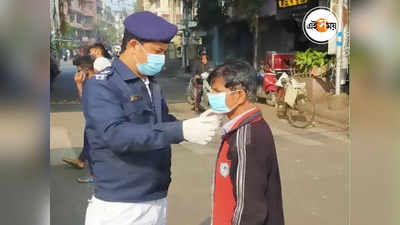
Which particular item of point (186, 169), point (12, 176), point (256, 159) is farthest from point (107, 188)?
point (186, 169)

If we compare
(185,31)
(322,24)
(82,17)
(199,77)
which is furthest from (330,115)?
(185,31)

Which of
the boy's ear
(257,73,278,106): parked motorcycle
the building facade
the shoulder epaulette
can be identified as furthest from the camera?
(257,73,278,106): parked motorcycle

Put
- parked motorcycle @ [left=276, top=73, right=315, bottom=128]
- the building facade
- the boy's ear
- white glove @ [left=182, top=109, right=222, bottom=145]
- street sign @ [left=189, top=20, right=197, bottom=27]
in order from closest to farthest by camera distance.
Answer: white glove @ [left=182, top=109, right=222, bottom=145] < the boy's ear < the building facade < parked motorcycle @ [left=276, top=73, right=315, bottom=128] < street sign @ [left=189, top=20, right=197, bottom=27]

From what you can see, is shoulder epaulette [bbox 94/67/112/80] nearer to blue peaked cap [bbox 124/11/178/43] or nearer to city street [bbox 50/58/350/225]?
blue peaked cap [bbox 124/11/178/43]

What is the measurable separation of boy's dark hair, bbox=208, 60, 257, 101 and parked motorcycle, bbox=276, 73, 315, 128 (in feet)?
Result: 18.9

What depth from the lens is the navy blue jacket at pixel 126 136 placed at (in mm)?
1650

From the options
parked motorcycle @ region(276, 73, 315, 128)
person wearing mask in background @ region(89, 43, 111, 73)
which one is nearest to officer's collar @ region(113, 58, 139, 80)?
person wearing mask in background @ region(89, 43, 111, 73)

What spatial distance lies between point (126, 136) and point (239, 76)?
20.6 inches

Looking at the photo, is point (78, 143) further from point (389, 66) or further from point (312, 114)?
point (389, 66)

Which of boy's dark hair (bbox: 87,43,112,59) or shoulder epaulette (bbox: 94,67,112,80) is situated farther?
A: boy's dark hair (bbox: 87,43,112,59)

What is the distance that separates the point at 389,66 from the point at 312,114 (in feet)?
20.4

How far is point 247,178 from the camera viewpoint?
1.73 metres

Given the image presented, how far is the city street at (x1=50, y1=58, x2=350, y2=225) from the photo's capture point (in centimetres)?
379

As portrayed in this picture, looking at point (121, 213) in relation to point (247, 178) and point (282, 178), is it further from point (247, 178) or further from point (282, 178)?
point (282, 178)
